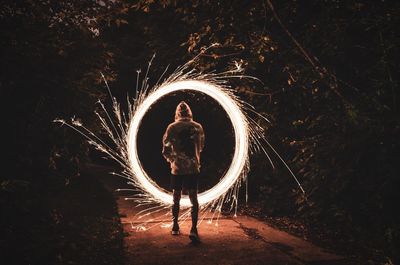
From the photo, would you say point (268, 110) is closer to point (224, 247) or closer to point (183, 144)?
point (183, 144)

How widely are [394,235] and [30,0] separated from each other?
6.17 metres

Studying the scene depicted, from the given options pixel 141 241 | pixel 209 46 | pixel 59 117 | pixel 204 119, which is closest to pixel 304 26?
pixel 209 46

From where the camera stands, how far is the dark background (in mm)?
5125

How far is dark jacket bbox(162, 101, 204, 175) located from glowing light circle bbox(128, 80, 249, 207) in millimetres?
970

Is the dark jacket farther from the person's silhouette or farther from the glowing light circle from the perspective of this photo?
the glowing light circle

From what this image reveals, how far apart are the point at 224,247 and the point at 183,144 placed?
1514 mm

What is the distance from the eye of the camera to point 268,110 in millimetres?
7441

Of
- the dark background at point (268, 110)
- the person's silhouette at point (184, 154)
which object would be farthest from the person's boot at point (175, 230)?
the dark background at point (268, 110)

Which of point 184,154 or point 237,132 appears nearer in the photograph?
point 184,154

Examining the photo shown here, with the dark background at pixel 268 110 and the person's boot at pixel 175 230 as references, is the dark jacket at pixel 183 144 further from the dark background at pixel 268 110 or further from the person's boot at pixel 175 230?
the dark background at pixel 268 110

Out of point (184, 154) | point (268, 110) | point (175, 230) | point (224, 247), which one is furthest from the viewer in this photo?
point (268, 110)

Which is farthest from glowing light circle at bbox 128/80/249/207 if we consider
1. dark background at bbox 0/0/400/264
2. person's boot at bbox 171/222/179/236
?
person's boot at bbox 171/222/179/236

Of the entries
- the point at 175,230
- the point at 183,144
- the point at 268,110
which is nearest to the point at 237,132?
the point at 268,110

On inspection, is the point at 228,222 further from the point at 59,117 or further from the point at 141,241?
the point at 59,117
